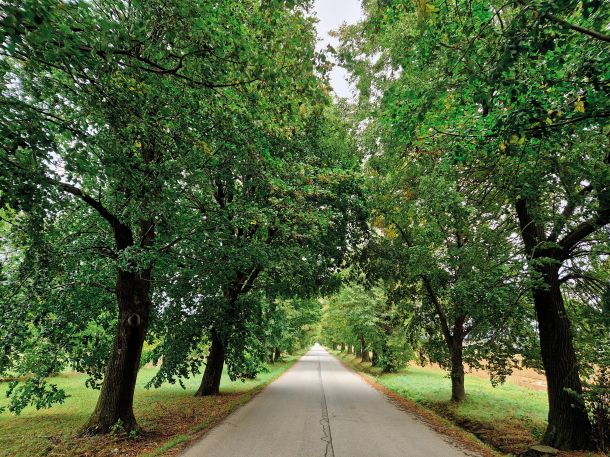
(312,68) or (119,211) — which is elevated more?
(312,68)

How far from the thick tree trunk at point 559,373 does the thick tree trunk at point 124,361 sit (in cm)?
918

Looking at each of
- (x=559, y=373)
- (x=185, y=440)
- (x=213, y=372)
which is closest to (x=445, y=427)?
(x=559, y=373)

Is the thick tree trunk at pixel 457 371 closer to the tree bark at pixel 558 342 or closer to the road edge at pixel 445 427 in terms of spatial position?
the road edge at pixel 445 427

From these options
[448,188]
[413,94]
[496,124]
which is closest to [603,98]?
[496,124]

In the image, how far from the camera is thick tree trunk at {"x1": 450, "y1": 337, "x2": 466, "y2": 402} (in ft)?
40.7

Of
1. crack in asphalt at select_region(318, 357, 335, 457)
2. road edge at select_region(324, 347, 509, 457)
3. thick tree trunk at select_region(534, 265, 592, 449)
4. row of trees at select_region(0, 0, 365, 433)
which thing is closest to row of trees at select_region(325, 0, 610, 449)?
thick tree trunk at select_region(534, 265, 592, 449)

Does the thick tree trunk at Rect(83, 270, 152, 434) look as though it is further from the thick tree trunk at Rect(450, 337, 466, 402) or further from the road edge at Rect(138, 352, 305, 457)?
the thick tree trunk at Rect(450, 337, 466, 402)

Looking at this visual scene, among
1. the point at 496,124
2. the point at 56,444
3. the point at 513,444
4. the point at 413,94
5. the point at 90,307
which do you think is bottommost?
the point at 56,444

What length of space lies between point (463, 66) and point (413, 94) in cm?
73

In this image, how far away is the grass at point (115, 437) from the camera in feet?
22.6

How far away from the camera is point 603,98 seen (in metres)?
4.13

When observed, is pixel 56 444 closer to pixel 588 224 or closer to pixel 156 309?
pixel 156 309

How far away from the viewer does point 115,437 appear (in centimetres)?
743

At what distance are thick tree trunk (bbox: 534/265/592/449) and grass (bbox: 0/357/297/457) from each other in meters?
8.06
